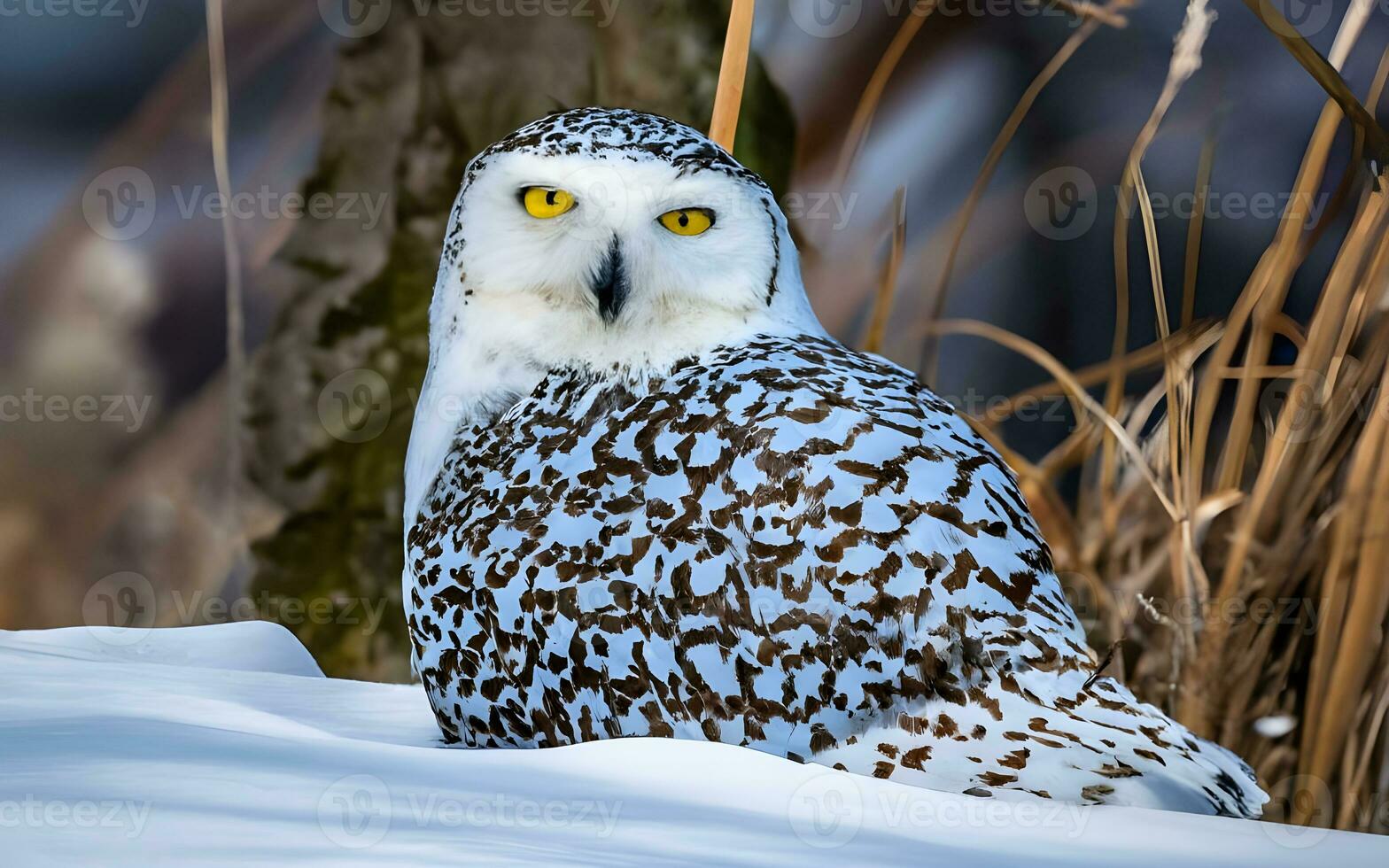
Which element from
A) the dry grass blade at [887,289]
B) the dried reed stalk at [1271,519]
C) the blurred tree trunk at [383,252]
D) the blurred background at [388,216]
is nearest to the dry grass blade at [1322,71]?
the dried reed stalk at [1271,519]

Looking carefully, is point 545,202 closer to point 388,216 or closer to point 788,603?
point 788,603

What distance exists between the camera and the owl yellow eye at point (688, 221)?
40.3 inches

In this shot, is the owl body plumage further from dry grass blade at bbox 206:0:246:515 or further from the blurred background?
dry grass blade at bbox 206:0:246:515

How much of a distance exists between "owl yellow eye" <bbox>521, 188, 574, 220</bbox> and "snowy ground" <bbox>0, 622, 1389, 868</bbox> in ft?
1.55

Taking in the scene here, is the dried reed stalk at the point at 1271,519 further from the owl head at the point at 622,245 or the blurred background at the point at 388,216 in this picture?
the owl head at the point at 622,245

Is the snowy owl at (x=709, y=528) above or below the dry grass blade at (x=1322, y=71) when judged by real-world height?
below

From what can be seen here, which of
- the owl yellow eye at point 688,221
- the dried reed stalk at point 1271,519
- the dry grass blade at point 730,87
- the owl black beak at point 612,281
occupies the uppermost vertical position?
the dry grass blade at point 730,87

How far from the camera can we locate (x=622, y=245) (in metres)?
1.01

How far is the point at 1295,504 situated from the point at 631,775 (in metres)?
0.93

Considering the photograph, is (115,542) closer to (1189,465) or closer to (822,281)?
(822,281)

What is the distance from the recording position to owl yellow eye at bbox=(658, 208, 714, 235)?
3.36ft

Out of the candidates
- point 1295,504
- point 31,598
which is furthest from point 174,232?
point 1295,504

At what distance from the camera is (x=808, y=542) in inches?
32.6

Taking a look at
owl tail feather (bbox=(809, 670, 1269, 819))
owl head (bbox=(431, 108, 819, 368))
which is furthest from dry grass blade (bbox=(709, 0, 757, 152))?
owl tail feather (bbox=(809, 670, 1269, 819))
